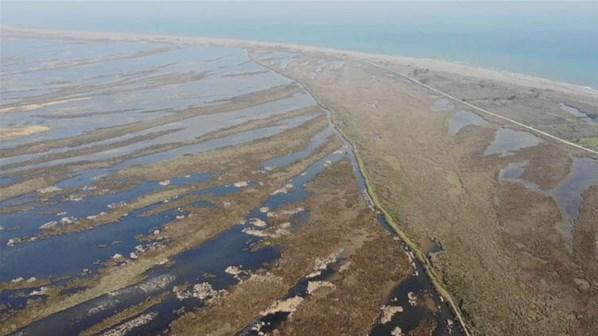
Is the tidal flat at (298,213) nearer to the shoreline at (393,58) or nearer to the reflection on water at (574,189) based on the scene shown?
the reflection on water at (574,189)

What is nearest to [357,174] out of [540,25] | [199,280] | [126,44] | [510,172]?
[510,172]

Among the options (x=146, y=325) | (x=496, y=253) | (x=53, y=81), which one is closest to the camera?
(x=146, y=325)

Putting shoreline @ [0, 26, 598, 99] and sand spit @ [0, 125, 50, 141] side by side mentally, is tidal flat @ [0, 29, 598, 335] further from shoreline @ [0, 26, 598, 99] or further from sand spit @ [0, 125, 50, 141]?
shoreline @ [0, 26, 598, 99]

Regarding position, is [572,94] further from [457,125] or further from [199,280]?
[199,280]

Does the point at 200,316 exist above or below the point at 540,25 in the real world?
below

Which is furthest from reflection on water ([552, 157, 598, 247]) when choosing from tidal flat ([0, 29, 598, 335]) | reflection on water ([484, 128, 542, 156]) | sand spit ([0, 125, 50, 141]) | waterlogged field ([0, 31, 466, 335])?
sand spit ([0, 125, 50, 141])

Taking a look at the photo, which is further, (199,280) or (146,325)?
(199,280)

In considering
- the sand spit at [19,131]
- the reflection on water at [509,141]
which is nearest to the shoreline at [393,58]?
the reflection on water at [509,141]
